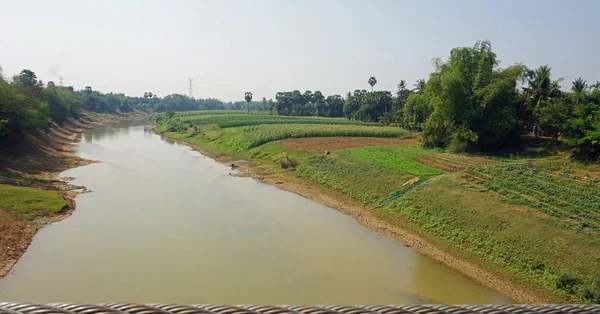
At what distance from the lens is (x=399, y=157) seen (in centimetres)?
3556

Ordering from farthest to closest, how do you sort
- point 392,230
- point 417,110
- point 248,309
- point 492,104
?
point 417,110, point 492,104, point 392,230, point 248,309

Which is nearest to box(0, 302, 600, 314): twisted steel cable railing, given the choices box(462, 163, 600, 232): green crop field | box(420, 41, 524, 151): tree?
box(462, 163, 600, 232): green crop field

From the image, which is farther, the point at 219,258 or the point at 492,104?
the point at 492,104

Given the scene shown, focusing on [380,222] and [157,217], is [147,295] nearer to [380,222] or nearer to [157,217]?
[157,217]

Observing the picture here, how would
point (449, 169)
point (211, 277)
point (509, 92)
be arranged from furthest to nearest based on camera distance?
point (509, 92)
point (449, 169)
point (211, 277)

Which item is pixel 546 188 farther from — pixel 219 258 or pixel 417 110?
pixel 417 110

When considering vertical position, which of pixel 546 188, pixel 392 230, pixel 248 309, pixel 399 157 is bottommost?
pixel 392 230

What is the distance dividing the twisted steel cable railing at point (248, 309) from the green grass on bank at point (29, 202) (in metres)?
23.4

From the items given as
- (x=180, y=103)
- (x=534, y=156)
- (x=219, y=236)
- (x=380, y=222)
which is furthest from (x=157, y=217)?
(x=180, y=103)

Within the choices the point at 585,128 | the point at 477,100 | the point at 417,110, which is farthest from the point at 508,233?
the point at 417,110

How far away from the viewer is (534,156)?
3155 cm

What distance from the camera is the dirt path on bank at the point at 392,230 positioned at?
1612cm

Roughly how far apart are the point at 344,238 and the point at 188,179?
1797 cm

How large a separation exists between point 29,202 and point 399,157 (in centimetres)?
2722
